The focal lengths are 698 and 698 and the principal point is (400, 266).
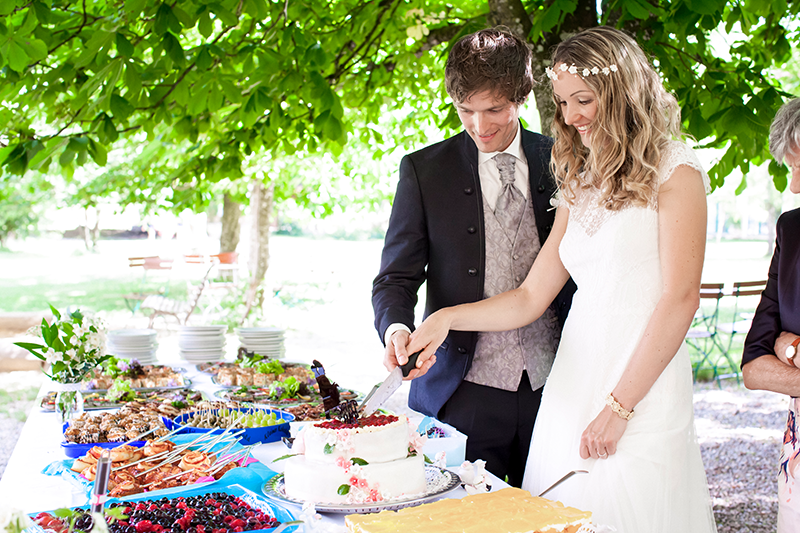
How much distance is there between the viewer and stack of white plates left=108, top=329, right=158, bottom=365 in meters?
4.20

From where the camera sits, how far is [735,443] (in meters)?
7.01

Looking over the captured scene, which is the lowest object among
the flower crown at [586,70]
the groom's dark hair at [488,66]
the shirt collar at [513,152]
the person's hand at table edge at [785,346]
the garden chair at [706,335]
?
the garden chair at [706,335]

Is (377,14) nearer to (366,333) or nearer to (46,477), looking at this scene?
(46,477)

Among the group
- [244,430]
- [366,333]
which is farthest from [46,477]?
[366,333]

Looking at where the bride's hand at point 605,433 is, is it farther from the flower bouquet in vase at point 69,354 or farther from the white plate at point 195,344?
the white plate at point 195,344

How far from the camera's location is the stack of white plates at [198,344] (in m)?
4.32

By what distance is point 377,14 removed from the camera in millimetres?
4262

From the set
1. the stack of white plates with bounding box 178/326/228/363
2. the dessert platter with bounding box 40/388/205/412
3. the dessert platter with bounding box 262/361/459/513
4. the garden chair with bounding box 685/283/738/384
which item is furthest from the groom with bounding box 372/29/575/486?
the garden chair with bounding box 685/283/738/384

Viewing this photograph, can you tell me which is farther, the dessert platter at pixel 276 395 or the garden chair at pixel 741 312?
the garden chair at pixel 741 312

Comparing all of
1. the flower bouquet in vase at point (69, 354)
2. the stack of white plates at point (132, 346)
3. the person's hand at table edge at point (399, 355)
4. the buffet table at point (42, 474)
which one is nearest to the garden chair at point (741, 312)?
the person's hand at table edge at point (399, 355)

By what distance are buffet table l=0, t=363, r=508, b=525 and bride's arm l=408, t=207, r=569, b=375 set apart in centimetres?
48

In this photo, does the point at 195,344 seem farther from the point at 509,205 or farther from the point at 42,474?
the point at 509,205

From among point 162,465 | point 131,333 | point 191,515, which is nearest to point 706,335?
point 131,333

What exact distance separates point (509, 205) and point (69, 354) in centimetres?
173
